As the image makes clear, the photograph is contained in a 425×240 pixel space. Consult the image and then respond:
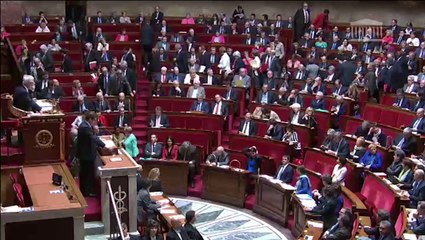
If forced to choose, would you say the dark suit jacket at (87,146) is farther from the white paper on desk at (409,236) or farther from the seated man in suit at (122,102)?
the seated man in suit at (122,102)

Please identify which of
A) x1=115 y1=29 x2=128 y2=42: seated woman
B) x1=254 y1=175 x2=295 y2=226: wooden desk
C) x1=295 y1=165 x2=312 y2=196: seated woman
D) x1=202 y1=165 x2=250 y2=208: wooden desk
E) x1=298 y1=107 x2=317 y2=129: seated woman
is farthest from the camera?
x1=115 y1=29 x2=128 y2=42: seated woman

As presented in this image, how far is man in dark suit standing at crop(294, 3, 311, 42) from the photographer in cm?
1645

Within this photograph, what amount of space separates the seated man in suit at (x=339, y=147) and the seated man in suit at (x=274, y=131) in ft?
3.50

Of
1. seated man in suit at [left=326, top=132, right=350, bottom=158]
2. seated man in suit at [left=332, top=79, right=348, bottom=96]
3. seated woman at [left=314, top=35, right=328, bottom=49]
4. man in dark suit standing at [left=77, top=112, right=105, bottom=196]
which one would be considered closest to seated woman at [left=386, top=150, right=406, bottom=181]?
seated man in suit at [left=326, top=132, right=350, bottom=158]

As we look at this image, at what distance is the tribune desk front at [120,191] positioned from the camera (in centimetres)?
709

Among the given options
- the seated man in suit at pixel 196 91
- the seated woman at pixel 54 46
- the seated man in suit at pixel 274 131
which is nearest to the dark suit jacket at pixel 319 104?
the seated man in suit at pixel 274 131

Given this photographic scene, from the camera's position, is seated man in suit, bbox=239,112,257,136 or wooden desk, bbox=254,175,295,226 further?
seated man in suit, bbox=239,112,257,136

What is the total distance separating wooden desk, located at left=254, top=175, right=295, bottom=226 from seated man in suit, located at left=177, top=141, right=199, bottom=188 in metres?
1.26

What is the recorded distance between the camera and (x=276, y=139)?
35.2 feet

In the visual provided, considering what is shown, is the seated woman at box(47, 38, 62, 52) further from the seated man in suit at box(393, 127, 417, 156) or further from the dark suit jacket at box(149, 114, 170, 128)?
the seated man in suit at box(393, 127, 417, 156)

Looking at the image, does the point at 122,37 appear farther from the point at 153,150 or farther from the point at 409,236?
the point at 409,236

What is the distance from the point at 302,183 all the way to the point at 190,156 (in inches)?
96.5

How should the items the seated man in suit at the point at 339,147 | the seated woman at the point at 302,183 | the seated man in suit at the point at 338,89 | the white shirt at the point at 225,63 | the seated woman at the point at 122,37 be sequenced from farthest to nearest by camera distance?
the seated woman at the point at 122,37, the white shirt at the point at 225,63, the seated man in suit at the point at 338,89, the seated man in suit at the point at 339,147, the seated woman at the point at 302,183

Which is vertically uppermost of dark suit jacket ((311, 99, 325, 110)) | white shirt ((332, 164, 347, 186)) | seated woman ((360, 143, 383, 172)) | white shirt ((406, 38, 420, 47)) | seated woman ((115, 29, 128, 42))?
white shirt ((406, 38, 420, 47))
